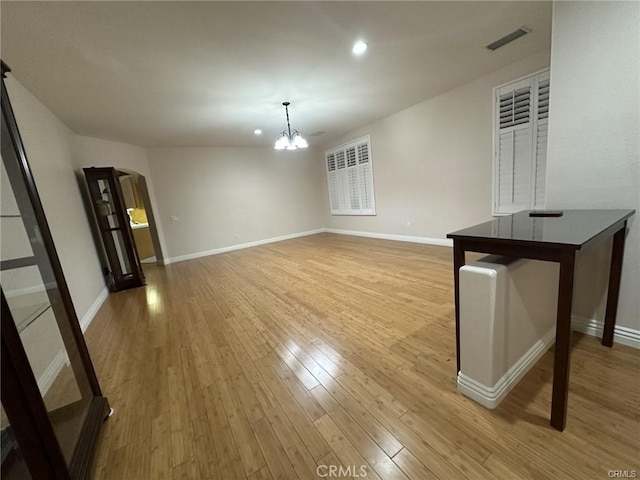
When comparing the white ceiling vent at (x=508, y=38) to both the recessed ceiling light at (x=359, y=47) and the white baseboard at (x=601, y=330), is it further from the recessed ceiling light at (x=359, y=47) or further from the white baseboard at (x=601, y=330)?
the white baseboard at (x=601, y=330)

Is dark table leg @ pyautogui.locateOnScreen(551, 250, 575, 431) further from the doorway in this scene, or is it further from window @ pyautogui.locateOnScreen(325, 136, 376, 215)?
the doorway

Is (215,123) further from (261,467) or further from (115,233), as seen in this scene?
(261,467)

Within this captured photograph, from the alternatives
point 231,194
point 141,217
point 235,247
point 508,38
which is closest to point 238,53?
point 508,38

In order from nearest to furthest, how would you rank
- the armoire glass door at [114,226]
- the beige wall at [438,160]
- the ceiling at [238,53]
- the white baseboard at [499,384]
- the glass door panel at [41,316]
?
the glass door panel at [41,316] → the white baseboard at [499,384] → the ceiling at [238,53] → the beige wall at [438,160] → the armoire glass door at [114,226]


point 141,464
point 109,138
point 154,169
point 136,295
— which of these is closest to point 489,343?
point 141,464

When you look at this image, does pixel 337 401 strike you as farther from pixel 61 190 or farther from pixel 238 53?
pixel 61 190

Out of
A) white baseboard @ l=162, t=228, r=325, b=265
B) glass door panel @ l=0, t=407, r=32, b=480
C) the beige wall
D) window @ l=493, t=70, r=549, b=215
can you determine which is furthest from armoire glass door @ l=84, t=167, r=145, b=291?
window @ l=493, t=70, r=549, b=215

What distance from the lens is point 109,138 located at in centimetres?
455

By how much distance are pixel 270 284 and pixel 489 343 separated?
287cm

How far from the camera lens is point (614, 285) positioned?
5.42 ft

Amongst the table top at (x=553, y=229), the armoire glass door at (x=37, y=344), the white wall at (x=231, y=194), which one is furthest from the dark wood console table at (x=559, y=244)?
the white wall at (x=231, y=194)

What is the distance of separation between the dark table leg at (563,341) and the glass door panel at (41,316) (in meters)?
2.21

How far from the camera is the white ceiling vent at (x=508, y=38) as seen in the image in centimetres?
252

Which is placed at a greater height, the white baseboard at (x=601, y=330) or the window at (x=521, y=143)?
the window at (x=521, y=143)
